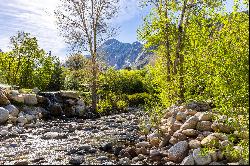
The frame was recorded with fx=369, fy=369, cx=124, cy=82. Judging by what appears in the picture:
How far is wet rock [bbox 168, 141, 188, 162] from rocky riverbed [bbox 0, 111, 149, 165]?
58.1 inches

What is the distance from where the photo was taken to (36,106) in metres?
29.2

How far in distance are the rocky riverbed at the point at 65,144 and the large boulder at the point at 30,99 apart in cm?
593

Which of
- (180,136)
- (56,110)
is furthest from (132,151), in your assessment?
(56,110)

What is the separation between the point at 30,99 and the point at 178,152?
1889 centimetres

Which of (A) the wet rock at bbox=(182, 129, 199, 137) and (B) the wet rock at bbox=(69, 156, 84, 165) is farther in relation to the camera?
(A) the wet rock at bbox=(182, 129, 199, 137)

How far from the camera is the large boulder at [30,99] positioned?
28727mm

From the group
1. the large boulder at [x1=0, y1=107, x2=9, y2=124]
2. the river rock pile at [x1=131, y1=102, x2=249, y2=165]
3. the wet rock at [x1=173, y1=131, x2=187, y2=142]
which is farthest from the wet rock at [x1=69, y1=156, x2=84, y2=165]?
the large boulder at [x1=0, y1=107, x2=9, y2=124]

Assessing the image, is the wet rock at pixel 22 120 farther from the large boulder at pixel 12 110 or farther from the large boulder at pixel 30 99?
the large boulder at pixel 30 99

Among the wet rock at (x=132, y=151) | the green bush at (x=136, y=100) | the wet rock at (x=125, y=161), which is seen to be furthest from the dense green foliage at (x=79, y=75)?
the wet rock at (x=125, y=161)

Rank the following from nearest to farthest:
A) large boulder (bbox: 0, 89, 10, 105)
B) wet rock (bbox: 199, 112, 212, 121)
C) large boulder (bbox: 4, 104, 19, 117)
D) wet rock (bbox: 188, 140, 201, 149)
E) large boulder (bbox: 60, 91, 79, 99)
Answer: wet rock (bbox: 188, 140, 201, 149) → wet rock (bbox: 199, 112, 212, 121) → large boulder (bbox: 4, 104, 19, 117) → large boulder (bbox: 0, 89, 10, 105) → large boulder (bbox: 60, 91, 79, 99)

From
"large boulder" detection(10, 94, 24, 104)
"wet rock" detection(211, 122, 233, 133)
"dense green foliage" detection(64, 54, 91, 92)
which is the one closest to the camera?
"wet rock" detection(211, 122, 233, 133)

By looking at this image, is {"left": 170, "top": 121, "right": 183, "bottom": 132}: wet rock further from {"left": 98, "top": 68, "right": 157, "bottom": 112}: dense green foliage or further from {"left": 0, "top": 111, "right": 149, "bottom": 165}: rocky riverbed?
{"left": 98, "top": 68, "right": 157, "bottom": 112}: dense green foliage

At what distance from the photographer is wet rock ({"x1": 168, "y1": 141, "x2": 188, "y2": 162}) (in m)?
12.5

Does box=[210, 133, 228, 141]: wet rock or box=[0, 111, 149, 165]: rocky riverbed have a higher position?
box=[210, 133, 228, 141]: wet rock
